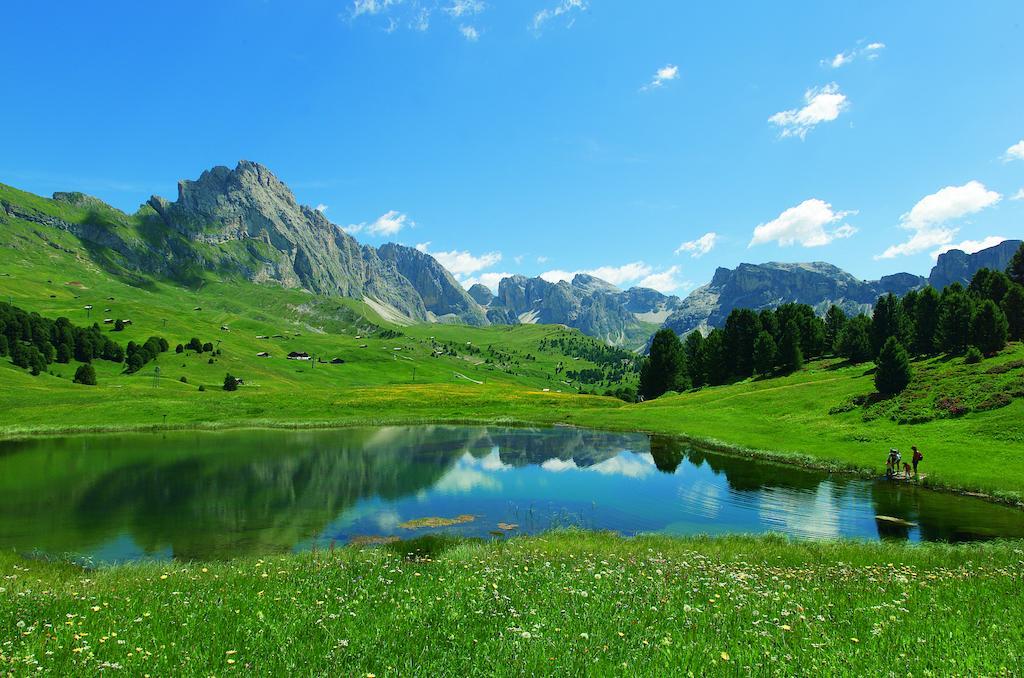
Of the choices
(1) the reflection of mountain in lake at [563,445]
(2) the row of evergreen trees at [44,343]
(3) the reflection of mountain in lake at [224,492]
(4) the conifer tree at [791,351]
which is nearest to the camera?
(3) the reflection of mountain in lake at [224,492]

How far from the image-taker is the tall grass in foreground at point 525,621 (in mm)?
7395

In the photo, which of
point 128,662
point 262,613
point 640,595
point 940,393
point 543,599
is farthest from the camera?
point 940,393

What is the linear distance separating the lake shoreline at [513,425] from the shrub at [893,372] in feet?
80.9

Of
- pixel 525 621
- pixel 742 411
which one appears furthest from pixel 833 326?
pixel 525 621

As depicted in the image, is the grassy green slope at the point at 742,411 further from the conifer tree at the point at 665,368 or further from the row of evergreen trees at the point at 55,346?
the conifer tree at the point at 665,368

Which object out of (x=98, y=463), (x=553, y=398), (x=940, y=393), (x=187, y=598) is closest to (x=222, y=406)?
(x=98, y=463)

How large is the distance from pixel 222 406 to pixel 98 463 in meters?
48.0

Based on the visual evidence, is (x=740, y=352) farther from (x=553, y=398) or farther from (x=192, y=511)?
(x=192, y=511)

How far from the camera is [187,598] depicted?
11.8 meters

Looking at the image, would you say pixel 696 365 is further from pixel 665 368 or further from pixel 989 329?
pixel 989 329

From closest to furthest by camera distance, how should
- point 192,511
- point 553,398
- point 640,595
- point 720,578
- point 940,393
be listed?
point 640,595, point 720,578, point 192,511, point 940,393, point 553,398

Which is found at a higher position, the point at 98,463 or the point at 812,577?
the point at 812,577

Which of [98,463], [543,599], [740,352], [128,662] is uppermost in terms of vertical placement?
[740,352]

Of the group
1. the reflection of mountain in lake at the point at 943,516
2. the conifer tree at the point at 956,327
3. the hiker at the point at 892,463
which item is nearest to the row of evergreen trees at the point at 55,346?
the reflection of mountain in lake at the point at 943,516
